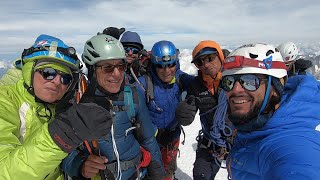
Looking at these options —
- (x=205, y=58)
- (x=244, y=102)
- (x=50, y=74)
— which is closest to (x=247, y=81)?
(x=244, y=102)

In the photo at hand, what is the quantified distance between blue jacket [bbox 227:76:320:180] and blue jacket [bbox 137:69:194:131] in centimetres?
273

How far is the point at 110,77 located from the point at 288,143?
93.4 inches

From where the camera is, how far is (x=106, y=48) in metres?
3.43

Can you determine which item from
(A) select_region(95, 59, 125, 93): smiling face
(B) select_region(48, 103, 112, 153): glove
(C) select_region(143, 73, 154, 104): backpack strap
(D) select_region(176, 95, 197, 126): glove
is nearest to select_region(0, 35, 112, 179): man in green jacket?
(B) select_region(48, 103, 112, 153): glove

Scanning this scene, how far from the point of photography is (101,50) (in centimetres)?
341

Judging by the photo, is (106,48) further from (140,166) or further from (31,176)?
(31,176)

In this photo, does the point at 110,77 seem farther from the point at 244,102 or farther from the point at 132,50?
the point at 132,50

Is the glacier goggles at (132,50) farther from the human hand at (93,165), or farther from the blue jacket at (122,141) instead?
the human hand at (93,165)

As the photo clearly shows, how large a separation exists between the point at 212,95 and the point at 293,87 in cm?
221

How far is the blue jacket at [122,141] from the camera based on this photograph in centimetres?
324

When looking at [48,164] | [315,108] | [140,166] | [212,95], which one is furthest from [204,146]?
[48,164]

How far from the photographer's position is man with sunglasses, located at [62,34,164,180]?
3.24 meters

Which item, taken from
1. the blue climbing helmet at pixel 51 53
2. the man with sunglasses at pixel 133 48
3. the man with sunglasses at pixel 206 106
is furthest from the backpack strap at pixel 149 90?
the blue climbing helmet at pixel 51 53

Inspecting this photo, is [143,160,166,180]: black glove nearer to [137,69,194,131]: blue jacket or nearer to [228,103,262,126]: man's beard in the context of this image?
[137,69,194,131]: blue jacket
